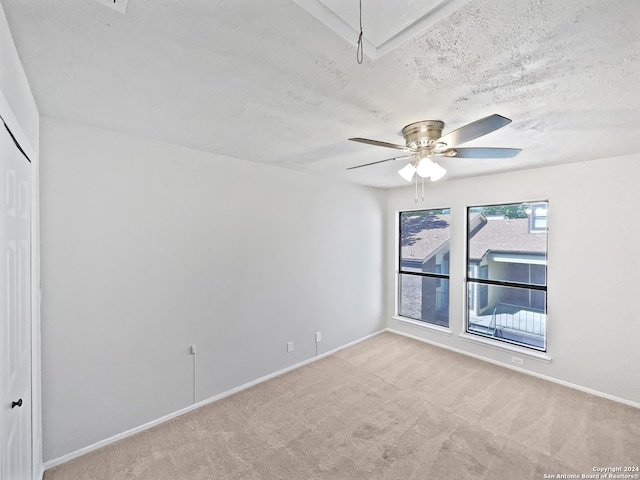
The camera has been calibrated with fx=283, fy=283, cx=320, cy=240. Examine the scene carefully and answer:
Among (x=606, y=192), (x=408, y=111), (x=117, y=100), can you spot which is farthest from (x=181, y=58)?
(x=606, y=192)

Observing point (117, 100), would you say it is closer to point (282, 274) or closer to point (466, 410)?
point (282, 274)

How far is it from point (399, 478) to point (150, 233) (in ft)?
8.77

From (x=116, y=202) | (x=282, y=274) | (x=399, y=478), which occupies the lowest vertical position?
(x=399, y=478)

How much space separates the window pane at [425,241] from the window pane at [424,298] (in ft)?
0.57

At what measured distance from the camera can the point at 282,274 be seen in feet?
11.1

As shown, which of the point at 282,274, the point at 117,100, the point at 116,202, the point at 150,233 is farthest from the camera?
the point at 282,274

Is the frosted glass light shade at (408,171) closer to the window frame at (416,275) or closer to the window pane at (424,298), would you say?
the window frame at (416,275)

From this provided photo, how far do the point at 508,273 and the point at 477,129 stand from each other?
286 cm

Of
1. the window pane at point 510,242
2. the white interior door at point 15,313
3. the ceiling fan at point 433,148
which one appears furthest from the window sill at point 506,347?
the white interior door at point 15,313

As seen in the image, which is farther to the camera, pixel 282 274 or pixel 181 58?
pixel 282 274

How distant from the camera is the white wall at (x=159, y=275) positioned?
2049mm

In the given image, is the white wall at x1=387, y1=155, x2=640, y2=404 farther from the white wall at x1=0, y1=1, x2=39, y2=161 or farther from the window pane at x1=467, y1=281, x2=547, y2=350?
the white wall at x1=0, y1=1, x2=39, y2=161

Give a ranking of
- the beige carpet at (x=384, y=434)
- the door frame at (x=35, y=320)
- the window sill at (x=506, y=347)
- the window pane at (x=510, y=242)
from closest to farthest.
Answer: the door frame at (x=35, y=320) < the beige carpet at (x=384, y=434) < the window sill at (x=506, y=347) < the window pane at (x=510, y=242)

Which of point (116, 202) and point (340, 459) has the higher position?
point (116, 202)
